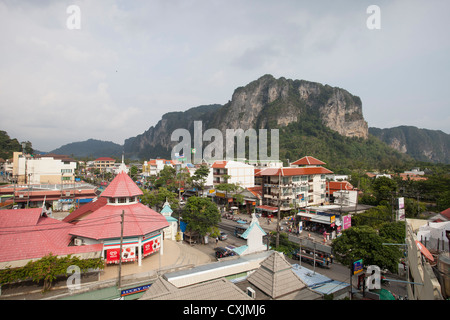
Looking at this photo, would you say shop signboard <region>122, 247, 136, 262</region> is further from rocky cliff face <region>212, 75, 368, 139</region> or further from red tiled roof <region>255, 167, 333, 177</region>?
rocky cliff face <region>212, 75, 368, 139</region>

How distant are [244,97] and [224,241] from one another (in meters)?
140

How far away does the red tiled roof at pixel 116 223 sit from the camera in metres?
15.1

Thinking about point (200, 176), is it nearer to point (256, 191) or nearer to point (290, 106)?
point (256, 191)

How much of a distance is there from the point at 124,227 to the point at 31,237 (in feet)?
15.8

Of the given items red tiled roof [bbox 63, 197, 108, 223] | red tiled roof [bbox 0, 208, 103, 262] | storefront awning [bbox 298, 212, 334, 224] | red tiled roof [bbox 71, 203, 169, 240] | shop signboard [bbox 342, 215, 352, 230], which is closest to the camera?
red tiled roof [bbox 0, 208, 103, 262]

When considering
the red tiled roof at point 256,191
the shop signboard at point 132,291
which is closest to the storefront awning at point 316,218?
the red tiled roof at point 256,191

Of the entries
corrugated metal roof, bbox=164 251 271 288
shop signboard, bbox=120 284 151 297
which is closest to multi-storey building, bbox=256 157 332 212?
corrugated metal roof, bbox=164 251 271 288

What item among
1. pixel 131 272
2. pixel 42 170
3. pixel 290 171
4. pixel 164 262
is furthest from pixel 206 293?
pixel 42 170

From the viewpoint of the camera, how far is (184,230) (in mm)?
24531

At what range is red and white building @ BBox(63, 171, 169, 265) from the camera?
15.0 m

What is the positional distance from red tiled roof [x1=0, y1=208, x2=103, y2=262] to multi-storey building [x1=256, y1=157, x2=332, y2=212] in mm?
26206

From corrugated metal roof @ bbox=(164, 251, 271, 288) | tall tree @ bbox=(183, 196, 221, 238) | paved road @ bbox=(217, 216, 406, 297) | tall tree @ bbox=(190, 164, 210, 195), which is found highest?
tall tree @ bbox=(190, 164, 210, 195)
